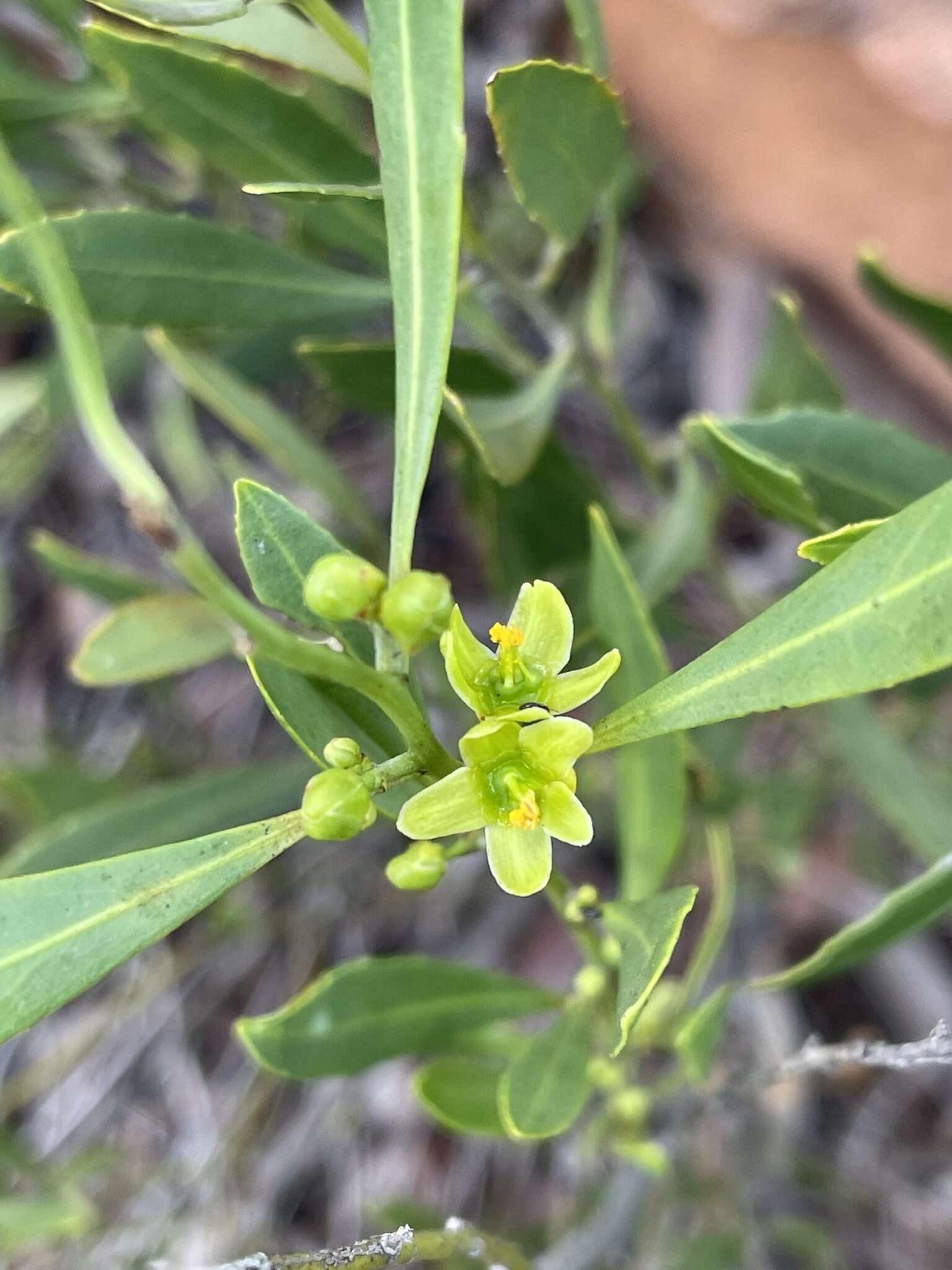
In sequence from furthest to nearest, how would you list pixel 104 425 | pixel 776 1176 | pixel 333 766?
pixel 776 1176, pixel 333 766, pixel 104 425

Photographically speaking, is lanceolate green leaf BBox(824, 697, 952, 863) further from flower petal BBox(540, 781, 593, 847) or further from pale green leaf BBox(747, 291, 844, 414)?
flower petal BBox(540, 781, 593, 847)

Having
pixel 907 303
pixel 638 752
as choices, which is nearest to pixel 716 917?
pixel 638 752

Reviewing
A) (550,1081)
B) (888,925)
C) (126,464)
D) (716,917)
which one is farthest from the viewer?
(716,917)

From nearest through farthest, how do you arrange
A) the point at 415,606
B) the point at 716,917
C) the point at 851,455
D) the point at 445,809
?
the point at 415,606
the point at 445,809
the point at 851,455
the point at 716,917

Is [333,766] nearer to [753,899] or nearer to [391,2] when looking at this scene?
[391,2]

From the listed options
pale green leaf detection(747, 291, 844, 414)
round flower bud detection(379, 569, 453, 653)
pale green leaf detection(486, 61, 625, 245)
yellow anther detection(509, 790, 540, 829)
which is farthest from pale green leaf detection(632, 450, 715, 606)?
round flower bud detection(379, 569, 453, 653)

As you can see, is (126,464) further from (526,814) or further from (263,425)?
(263,425)

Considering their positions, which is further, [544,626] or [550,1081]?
[550,1081]

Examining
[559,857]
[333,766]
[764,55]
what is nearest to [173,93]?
[333,766]
